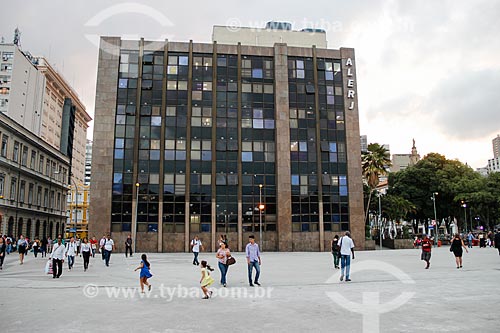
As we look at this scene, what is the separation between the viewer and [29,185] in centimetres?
6050

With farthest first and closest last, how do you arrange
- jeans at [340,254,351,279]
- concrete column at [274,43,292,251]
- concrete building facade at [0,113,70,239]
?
1. concrete building facade at [0,113,70,239]
2. concrete column at [274,43,292,251]
3. jeans at [340,254,351,279]

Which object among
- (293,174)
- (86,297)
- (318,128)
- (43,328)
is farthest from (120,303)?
(318,128)

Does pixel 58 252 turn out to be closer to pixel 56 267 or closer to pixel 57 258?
pixel 57 258

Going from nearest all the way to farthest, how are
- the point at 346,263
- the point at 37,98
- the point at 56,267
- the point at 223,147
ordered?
the point at 346,263 < the point at 56,267 < the point at 223,147 < the point at 37,98

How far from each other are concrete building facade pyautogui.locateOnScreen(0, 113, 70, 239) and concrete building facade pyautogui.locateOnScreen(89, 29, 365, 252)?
11.1 metres

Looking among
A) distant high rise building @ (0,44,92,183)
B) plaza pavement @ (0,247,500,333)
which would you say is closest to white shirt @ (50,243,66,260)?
plaza pavement @ (0,247,500,333)

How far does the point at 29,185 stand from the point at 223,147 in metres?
32.5

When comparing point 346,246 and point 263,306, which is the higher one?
point 346,246

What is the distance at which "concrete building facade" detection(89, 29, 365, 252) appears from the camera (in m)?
46.3

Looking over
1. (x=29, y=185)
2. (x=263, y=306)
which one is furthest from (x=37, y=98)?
(x=263, y=306)

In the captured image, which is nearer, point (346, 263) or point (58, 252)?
point (346, 263)

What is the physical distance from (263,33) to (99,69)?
22.1m

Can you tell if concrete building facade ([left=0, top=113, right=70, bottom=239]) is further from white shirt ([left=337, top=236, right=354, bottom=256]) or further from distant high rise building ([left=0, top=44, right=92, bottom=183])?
white shirt ([left=337, top=236, right=354, bottom=256])

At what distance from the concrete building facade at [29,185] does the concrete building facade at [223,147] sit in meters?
11.1
